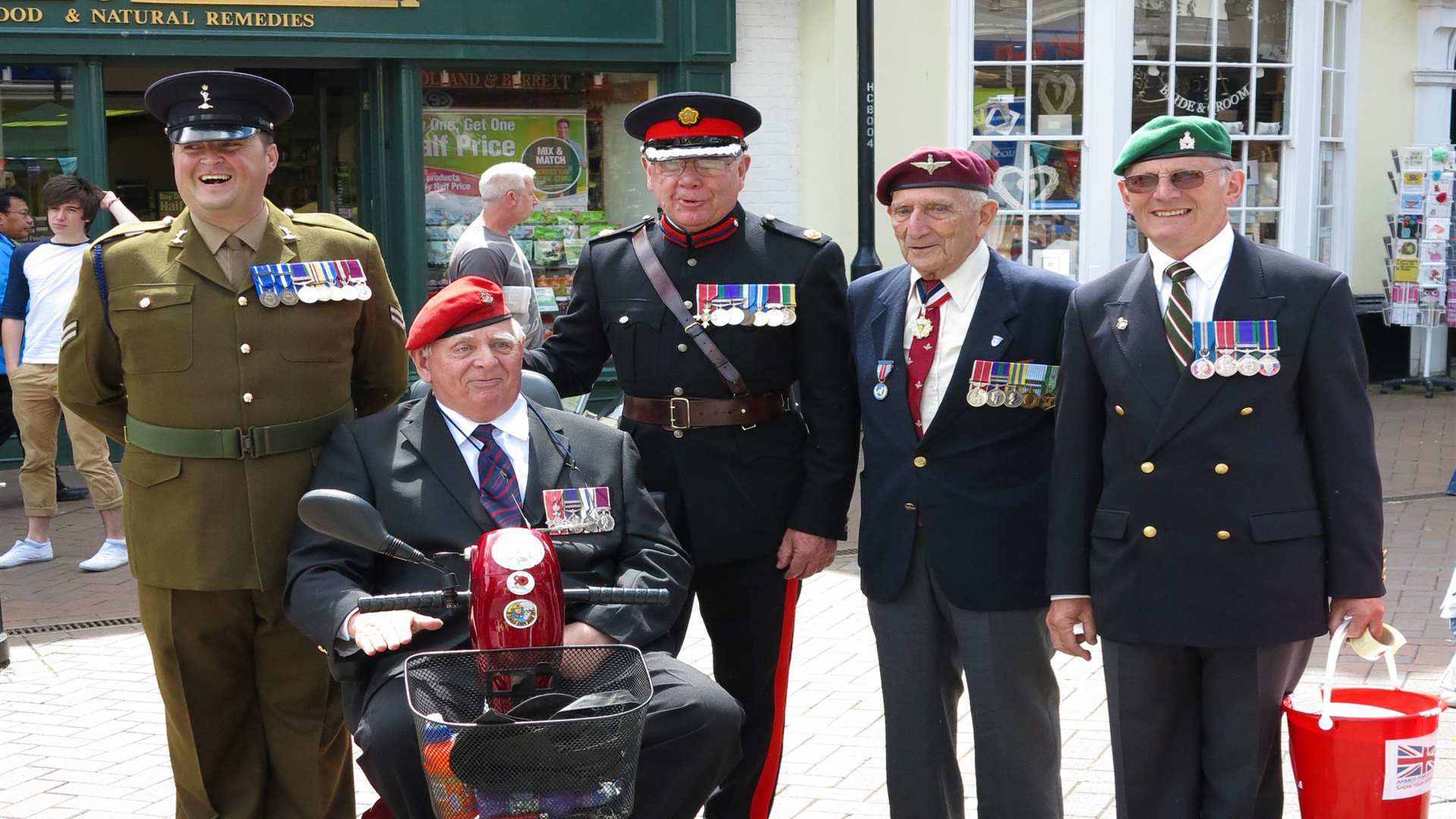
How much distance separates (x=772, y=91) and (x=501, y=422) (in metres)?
8.06

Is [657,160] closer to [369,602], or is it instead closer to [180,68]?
[369,602]

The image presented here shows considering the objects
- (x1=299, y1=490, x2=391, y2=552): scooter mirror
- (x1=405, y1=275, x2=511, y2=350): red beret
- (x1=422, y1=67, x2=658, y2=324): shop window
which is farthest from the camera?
(x1=422, y1=67, x2=658, y2=324): shop window

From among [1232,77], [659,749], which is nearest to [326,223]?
[659,749]

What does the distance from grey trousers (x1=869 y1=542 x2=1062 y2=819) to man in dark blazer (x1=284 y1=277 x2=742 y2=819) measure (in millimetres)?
567

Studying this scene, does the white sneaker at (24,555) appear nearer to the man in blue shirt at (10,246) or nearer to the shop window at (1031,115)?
the man in blue shirt at (10,246)

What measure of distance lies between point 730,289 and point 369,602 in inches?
58.7

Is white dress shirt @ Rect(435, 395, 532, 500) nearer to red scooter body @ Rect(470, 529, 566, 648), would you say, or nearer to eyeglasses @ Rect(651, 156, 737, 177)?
red scooter body @ Rect(470, 529, 566, 648)

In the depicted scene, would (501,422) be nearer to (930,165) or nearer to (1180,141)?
(930,165)

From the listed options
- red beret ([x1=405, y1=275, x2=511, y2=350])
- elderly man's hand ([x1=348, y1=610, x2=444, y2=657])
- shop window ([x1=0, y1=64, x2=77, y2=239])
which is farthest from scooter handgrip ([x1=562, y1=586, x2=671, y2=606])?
shop window ([x1=0, y1=64, x2=77, y2=239])

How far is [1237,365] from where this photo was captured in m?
3.23

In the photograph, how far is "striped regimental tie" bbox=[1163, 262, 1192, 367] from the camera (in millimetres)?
3301

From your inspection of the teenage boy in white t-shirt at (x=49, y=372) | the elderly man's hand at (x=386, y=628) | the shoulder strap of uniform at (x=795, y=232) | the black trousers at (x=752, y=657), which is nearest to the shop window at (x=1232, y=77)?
the teenage boy in white t-shirt at (x=49, y=372)

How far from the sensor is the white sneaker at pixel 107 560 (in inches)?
304

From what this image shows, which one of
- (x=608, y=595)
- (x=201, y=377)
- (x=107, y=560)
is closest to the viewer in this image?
(x=608, y=595)
